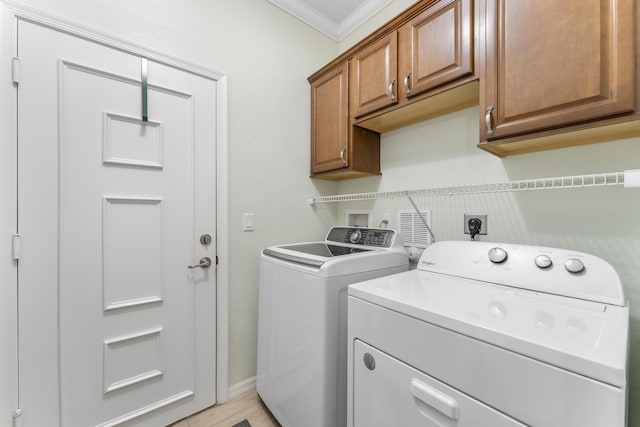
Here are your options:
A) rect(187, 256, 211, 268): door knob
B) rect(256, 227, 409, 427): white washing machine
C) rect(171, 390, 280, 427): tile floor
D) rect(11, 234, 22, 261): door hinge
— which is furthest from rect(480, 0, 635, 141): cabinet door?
rect(11, 234, 22, 261): door hinge

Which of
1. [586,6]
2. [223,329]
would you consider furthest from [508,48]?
[223,329]

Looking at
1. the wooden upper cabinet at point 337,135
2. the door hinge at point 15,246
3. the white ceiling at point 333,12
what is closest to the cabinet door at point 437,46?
the wooden upper cabinet at point 337,135

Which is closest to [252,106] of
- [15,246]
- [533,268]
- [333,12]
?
[333,12]

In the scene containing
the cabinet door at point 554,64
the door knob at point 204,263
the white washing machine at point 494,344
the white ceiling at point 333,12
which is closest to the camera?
the white washing machine at point 494,344

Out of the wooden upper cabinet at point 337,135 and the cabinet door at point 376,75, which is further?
the wooden upper cabinet at point 337,135

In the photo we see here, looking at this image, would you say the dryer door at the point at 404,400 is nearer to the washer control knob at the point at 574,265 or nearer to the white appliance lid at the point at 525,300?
the white appliance lid at the point at 525,300

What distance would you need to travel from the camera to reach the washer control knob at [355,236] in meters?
1.72

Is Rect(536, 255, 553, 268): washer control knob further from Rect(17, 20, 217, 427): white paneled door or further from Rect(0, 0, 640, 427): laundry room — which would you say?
Rect(17, 20, 217, 427): white paneled door

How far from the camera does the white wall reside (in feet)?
5.12

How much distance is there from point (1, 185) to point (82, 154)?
1.00 ft

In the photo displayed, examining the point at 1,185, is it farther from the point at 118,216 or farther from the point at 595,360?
the point at 595,360

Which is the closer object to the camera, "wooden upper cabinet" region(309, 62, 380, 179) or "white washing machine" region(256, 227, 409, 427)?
"white washing machine" region(256, 227, 409, 427)

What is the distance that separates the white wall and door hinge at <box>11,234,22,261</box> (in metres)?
0.94

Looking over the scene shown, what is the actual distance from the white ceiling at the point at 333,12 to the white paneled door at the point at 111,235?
1.00 meters
